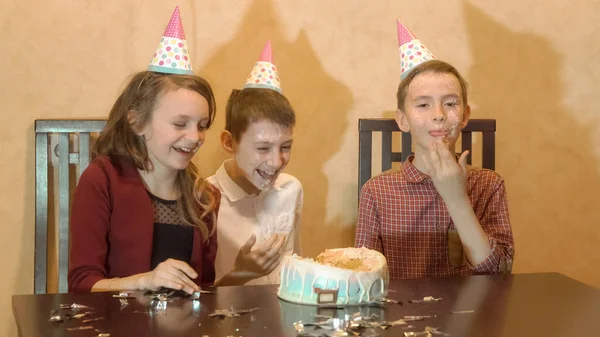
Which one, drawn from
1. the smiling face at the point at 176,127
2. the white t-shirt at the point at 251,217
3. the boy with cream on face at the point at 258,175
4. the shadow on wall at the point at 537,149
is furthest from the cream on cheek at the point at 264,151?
the shadow on wall at the point at 537,149

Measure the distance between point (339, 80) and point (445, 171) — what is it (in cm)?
72

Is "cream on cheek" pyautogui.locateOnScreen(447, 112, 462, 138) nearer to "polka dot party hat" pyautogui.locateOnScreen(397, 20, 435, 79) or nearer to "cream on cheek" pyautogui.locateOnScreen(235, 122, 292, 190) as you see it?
"polka dot party hat" pyautogui.locateOnScreen(397, 20, 435, 79)

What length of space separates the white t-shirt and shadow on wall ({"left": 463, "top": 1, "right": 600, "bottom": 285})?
783mm

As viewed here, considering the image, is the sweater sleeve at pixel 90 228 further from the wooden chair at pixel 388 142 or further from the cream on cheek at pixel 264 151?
the wooden chair at pixel 388 142

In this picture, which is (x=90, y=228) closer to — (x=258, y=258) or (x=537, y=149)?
(x=258, y=258)

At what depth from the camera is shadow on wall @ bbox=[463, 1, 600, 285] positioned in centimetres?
242

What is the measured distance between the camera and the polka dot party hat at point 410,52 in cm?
189

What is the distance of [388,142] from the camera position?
82.8 inches

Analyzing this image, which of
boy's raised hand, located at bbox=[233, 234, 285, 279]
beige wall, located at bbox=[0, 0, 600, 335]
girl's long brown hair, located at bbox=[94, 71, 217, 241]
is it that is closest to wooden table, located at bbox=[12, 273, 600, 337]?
boy's raised hand, located at bbox=[233, 234, 285, 279]

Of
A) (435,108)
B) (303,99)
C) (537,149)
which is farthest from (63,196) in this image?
(537,149)

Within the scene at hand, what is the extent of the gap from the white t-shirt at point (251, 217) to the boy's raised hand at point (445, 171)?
0.46 metres

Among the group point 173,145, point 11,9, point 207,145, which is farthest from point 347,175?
point 11,9

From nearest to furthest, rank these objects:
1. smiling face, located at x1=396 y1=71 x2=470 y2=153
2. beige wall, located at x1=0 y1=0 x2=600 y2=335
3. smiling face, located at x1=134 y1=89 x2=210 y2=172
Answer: smiling face, located at x1=134 y1=89 x2=210 y2=172
smiling face, located at x1=396 y1=71 x2=470 y2=153
beige wall, located at x1=0 y1=0 x2=600 y2=335

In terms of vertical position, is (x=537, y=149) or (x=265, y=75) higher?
(x=265, y=75)
